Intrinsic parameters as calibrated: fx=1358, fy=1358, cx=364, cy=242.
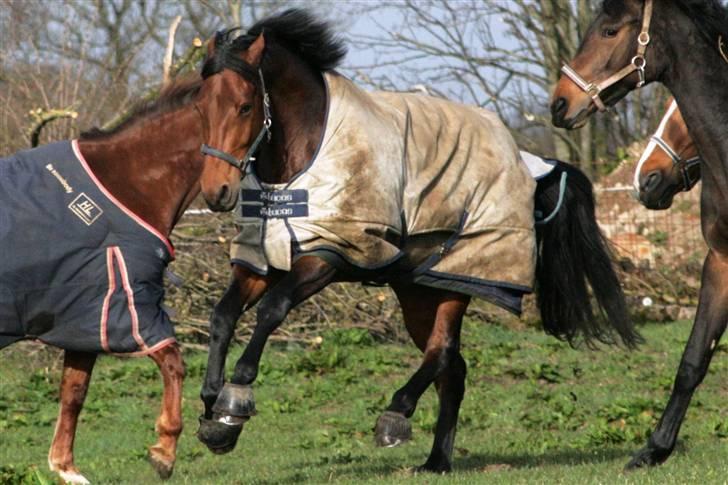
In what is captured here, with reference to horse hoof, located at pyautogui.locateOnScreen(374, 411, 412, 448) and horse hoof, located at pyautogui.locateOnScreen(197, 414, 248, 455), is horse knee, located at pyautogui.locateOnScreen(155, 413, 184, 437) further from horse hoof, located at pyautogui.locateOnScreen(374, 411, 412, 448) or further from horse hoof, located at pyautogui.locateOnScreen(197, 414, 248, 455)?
horse hoof, located at pyautogui.locateOnScreen(374, 411, 412, 448)

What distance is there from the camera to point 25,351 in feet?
39.8

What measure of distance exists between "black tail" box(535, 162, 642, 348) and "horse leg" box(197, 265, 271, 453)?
6.60ft

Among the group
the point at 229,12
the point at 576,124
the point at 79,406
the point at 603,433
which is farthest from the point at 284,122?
the point at 229,12

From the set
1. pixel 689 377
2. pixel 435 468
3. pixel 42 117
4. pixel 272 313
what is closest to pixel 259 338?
pixel 272 313

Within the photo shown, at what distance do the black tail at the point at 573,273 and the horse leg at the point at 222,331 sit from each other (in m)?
2.01

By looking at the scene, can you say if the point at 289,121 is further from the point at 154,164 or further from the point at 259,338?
the point at 259,338

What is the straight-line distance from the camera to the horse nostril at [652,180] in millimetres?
7375

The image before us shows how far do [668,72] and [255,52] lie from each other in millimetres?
1992

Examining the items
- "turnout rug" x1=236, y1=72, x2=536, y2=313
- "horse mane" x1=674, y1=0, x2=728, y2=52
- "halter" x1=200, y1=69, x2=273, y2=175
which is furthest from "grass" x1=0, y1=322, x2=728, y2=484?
"horse mane" x1=674, y1=0, x2=728, y2=52

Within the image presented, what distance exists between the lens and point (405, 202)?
6926 millimetres

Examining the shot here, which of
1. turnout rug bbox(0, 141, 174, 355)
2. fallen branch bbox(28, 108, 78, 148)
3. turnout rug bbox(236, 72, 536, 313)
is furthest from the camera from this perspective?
fallen branch bbox(28, 108, 78, 148)

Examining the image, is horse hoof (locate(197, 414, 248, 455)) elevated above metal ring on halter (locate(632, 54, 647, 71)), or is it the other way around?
metal ring on halter (locate(632, 54, 647, 71))

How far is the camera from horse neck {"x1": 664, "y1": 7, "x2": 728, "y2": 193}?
6496 mm

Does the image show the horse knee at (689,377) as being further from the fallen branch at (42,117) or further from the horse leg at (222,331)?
the fallen branch at (42,117)
